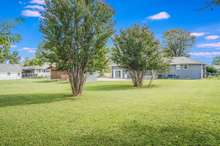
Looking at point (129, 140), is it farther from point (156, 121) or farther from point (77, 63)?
point (77, 63)

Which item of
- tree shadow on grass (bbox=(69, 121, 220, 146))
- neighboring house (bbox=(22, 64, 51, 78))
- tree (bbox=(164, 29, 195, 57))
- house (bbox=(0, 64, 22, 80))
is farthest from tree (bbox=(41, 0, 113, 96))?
neighboring house (bbox=(22, 64, 51, 78))

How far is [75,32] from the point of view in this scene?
13047 millimetres

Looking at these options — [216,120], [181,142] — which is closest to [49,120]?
[181,142]

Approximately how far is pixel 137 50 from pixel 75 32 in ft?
30.6

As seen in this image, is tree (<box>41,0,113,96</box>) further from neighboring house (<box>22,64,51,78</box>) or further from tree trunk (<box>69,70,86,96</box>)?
neighboring house (<box>22,64,51,78</box>)

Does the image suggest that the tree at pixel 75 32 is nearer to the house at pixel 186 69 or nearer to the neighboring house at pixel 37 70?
the house at pixel 186 69

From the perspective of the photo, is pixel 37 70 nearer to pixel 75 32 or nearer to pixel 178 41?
pixel 178 41

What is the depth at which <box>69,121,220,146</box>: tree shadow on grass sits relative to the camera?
465 centimetres

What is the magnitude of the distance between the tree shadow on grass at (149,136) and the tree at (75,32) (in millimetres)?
8041

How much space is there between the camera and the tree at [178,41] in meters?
58.2

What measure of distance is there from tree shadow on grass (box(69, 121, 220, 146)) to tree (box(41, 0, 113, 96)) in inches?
317

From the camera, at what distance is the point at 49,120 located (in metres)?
6.81

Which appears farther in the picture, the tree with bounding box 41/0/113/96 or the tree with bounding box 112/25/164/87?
the tree with bounding box 112/25/164/87

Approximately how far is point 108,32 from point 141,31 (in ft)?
27.6
